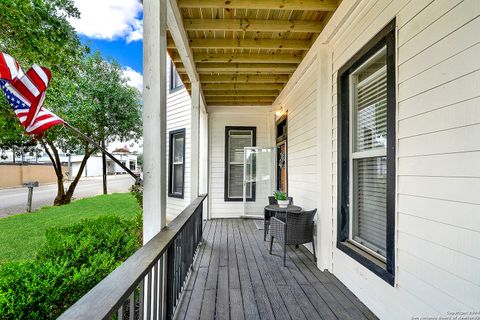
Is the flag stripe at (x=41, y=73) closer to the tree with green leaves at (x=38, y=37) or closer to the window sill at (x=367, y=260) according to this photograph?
the tree with green leaves at (x=38, y=37)

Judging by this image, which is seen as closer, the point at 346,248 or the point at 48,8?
the point at 346,248

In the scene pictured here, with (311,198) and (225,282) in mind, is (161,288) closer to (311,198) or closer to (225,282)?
(225,282)

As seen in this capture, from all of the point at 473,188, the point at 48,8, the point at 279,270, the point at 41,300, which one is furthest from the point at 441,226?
the point at 48,8

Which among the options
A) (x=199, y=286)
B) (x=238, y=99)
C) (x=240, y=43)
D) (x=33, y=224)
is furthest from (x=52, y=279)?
(x=33, y=224)

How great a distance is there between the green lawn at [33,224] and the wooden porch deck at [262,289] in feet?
10.4

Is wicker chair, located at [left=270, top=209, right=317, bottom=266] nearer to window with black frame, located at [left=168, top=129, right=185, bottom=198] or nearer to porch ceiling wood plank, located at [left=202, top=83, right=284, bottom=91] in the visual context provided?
porch ceiling wood plank, located at [left=202, top=83, right=284, bottom=91]

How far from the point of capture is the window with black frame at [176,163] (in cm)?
695

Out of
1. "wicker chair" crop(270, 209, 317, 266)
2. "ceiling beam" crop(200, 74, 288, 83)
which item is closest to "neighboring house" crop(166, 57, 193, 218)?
"ceiling beam" crop(200, 74, 288, 83)

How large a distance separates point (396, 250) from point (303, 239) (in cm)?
162

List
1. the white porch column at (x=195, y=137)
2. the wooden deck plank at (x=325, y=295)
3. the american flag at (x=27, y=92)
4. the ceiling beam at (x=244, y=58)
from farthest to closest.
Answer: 1. the white porch column at (x=195, y=137)
2. the ceiling beam at (x=244, y=58)
3. the wooden deck plank at (x=325, y=295)
4. the american flag at (x=27, y=92)

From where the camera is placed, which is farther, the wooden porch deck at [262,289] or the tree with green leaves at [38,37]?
the tree with green leaves at [38,37]

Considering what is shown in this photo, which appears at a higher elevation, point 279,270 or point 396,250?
point 396,250

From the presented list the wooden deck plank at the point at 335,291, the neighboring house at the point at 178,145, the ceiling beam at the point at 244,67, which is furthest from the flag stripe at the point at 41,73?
the neighboring house at the point at 178,145

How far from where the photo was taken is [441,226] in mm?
1483
